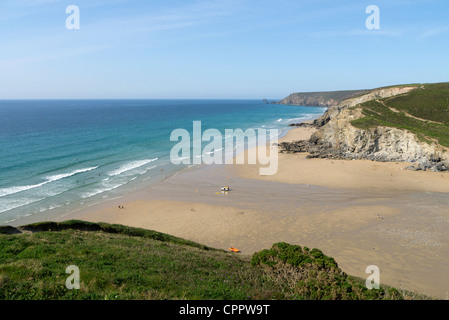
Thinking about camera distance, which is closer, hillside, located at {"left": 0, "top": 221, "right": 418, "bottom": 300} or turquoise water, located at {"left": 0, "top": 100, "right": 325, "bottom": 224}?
hillside, located at {"left": 0, "top": 221, "right": 418, "bottom": 300}

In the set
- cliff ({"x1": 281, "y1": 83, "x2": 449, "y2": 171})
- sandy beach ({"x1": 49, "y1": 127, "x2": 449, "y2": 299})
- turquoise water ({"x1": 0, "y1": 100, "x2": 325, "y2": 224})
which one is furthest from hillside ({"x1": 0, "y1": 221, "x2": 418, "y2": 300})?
cliff ({"x1": 281, "y1": 83, "x2": 449, "y2": 171})

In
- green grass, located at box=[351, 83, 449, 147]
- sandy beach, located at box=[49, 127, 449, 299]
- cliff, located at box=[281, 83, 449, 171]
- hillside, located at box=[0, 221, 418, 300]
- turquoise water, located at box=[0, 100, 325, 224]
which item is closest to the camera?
hillside, located at box=[0, 221, 418, 300]

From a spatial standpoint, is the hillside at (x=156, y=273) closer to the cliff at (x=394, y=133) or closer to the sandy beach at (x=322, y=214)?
the sandy beach at (x=322, y=214)

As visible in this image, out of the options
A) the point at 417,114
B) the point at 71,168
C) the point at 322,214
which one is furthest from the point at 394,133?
the point at 71,168

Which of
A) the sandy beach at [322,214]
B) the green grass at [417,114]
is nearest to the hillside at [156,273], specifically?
the sandy beach at [322,214]

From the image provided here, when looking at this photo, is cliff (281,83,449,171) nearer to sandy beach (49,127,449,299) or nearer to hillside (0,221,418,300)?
sandy beach (49,127,449,299)

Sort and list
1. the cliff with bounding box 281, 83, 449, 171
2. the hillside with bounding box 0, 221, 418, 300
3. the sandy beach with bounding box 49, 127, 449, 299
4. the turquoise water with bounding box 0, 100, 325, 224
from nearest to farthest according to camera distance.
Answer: the hillside with bounding box 0, 221, 418, 300, the sandy beach with bounding box 49, 127, 449, 299, the turquoise water with bounding box 0, 100, 325, 224, the cliff with bounding box 281, 83, 449, 171

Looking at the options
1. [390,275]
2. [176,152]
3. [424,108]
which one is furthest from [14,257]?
[424,108]
